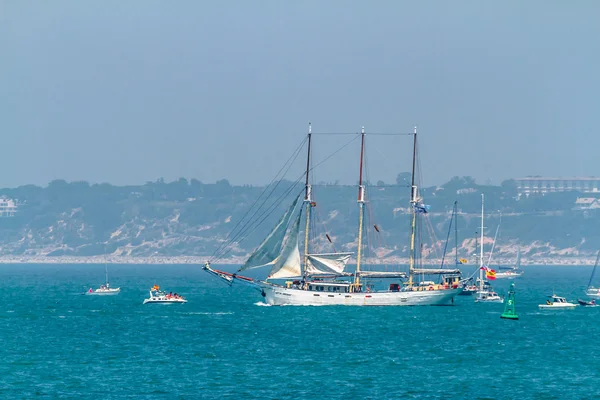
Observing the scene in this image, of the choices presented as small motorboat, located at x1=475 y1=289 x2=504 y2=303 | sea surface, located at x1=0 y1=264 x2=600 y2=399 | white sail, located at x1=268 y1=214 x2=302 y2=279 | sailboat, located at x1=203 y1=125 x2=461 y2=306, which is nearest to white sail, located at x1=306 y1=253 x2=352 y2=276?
sailboat, located at x1=203 y1=125 x2=461 y2=306

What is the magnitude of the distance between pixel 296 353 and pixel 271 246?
127 feet

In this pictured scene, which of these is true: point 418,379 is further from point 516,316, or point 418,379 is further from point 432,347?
point 516,316

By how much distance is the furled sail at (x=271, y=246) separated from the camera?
12388cm

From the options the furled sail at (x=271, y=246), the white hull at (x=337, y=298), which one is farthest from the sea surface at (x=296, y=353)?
the furled sail at (x=271, y=246)

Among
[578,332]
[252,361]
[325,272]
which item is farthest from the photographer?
[325,272]

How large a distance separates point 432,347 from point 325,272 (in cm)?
3881

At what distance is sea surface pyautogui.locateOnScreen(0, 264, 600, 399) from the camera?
229 feet

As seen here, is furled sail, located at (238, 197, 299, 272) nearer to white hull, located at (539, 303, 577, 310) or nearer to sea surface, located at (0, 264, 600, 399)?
sea surface, located at (0, 264, 600, 399)

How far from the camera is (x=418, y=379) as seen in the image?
73.8 meters

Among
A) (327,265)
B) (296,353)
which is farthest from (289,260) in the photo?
(296,353)

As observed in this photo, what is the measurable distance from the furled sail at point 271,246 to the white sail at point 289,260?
661 millimetres

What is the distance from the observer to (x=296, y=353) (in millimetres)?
86500

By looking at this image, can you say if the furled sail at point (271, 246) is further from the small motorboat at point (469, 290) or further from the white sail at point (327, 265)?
the small motorboat at point (469, 290)

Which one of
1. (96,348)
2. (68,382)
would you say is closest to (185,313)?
(96,348)
